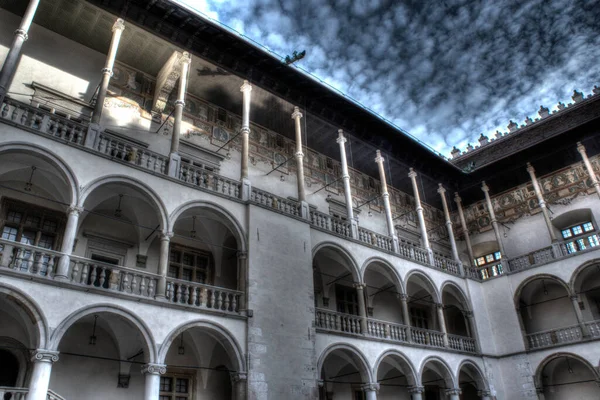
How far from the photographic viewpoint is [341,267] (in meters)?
17.8

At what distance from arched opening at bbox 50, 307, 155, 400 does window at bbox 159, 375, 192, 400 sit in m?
0.67

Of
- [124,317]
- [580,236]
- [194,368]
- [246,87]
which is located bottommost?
[194,368]

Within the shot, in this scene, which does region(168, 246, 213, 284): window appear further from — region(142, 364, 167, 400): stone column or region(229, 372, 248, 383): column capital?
region(142, 364, 167, 400): stone column

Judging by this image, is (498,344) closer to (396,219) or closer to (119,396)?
(396,219)

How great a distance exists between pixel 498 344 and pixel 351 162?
31.6ft

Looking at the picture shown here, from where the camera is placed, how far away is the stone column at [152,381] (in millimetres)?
10578

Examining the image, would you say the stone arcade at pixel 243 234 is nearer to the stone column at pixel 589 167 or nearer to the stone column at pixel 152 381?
the stone column at pixel 152 381

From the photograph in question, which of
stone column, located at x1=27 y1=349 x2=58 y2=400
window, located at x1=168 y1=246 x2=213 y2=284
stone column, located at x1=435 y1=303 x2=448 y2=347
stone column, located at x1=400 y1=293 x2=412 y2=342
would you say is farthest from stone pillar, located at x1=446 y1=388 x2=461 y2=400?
stone column, located at x1=27 y1=349 x2=58 y2=400

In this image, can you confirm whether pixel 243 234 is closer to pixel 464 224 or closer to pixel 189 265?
pixel 189 265

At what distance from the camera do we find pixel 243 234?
542 inches

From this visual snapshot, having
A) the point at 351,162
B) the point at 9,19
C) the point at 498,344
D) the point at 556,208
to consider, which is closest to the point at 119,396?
the point at 9,19

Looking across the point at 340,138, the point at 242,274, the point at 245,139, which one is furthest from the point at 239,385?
the point at 340,138

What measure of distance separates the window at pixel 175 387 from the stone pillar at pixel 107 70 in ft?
23.0

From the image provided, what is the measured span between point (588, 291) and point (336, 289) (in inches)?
411
